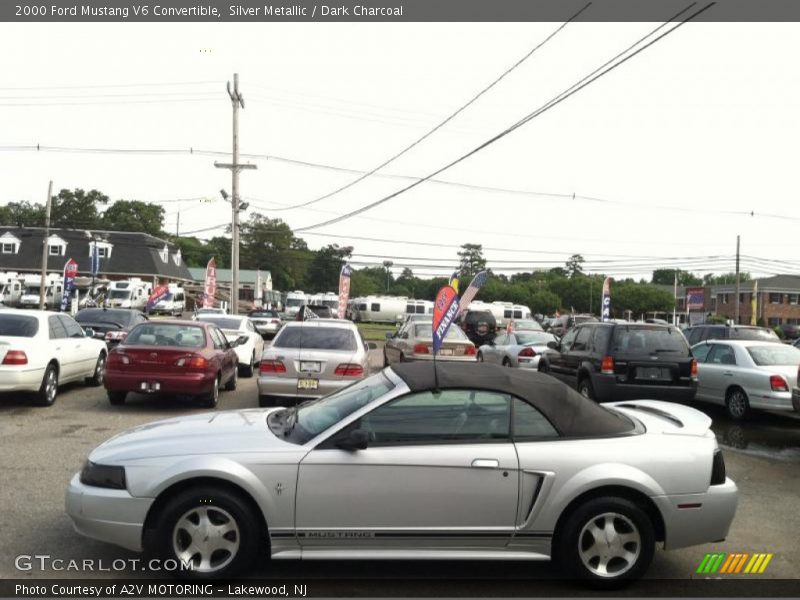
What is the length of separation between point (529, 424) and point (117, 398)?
865cm

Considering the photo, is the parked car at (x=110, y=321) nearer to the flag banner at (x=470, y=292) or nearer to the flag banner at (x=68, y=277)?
the flag banner at (x=470, y=292)

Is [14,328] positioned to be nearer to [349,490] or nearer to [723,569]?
[349,490]

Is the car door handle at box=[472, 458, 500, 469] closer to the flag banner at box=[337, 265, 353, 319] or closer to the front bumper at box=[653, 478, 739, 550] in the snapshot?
the front bumper at box=[653, 478, 739, 550]

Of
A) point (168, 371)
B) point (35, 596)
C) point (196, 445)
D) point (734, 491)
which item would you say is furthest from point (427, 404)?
point (168, 371)

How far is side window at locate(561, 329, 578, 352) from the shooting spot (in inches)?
516

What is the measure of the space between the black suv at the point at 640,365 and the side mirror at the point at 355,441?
25.5 ft

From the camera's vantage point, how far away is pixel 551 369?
1400 cm

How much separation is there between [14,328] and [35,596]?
7.70 meters

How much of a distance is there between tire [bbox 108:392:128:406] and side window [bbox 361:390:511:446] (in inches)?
315

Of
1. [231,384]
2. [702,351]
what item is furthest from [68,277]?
[702,351]

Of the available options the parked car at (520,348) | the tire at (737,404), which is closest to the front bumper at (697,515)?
the tire at (737,404)

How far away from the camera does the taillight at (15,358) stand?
33.1 feet

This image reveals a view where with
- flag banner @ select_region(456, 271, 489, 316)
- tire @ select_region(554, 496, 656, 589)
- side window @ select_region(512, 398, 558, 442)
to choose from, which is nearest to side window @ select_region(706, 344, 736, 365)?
→ flag banner @ select_region(456, 271, 489, 316)

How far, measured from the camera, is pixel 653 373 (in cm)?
1116
